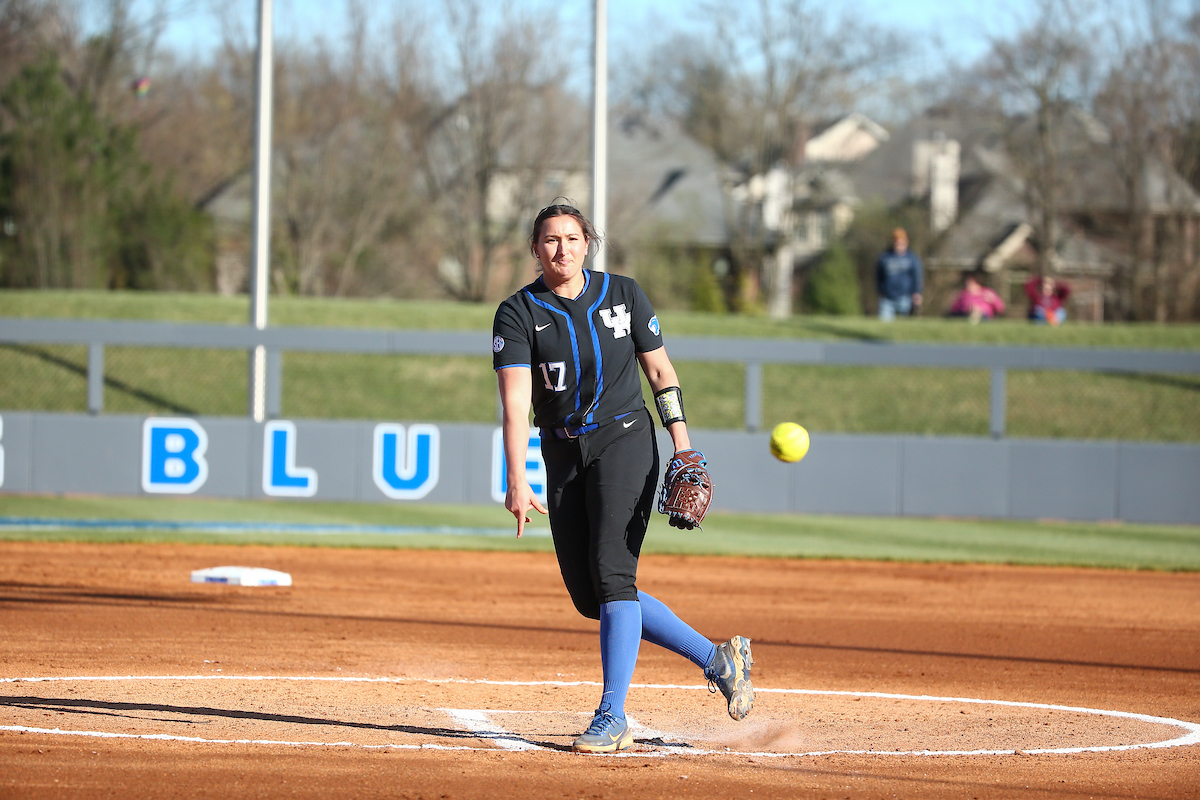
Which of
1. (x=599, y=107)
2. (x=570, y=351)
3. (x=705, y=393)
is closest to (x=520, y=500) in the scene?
(x=570, y=351)

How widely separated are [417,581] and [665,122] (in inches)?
1605

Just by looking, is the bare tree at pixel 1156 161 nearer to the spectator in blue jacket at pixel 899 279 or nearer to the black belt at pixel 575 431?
the spectator in blue jacket at pixel 899 279

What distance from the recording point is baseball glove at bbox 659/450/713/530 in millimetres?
4773

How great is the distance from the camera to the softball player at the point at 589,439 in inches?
183

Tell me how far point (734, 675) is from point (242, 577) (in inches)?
206

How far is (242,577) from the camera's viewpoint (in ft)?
29.6

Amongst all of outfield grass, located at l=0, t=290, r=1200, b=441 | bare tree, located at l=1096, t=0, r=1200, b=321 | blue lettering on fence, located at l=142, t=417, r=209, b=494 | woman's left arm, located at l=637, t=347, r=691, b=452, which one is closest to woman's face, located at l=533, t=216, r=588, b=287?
woman's left arm, located at l=637, t=347, r=691, b=452

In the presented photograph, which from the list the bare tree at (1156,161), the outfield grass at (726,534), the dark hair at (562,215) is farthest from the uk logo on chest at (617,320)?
the bare tree at (1156,161)

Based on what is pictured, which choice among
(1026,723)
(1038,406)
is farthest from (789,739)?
(1038,406)

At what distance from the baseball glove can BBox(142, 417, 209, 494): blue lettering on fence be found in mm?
10722

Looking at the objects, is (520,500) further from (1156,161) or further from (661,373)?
(1156,161)

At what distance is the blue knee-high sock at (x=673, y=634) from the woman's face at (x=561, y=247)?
1254 mm

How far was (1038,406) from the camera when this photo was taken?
814 inches

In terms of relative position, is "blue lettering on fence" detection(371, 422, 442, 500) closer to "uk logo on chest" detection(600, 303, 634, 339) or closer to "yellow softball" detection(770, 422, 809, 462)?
"yellow softball" detection(770, 422, 809, 462)
